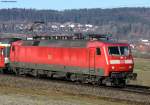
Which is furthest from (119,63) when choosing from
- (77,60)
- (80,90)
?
(77,60)

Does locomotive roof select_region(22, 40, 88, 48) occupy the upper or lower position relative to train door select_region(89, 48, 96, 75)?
upper

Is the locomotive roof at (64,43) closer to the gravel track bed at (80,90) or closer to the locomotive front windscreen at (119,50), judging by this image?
the locomotive front windscreen at (119,50)

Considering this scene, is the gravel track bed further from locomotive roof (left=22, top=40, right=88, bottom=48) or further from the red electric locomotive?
locomotive roof (left=22, top=40, right=88, bottom=48)

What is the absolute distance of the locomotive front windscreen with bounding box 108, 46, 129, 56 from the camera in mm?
33438

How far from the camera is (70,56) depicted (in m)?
37.0

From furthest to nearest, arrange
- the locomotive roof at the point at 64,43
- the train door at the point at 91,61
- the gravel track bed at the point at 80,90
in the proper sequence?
the locomotive roof at the point at 64,43 < the train door at the point at 91,61 < the gravel track bed at the point at 80,90

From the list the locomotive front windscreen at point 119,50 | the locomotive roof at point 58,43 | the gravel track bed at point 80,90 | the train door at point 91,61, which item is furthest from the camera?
the locomotive roof at point 58,43

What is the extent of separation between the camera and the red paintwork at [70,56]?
3315 centimetres

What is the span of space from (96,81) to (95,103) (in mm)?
11116

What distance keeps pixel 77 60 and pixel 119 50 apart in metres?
3.97

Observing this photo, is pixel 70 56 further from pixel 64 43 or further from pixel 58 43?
pixel 58 43

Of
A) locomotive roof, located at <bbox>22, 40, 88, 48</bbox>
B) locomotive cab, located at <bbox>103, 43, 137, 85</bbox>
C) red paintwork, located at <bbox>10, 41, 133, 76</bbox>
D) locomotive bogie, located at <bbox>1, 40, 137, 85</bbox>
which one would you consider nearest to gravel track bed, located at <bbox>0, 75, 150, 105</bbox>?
locomotive bogie, located at <bbox>1, 40, 137, 85</bbox>

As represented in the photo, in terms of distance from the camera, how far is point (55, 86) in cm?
3291

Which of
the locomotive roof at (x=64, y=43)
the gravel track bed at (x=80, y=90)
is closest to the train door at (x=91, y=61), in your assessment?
the locomotive roof at (x=64, y=43)
